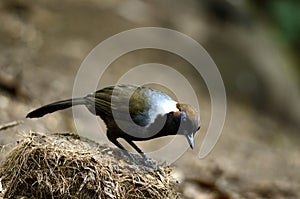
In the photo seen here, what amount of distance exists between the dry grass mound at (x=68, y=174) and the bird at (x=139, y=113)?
0.41 m

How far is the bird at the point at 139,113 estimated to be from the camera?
4969mm

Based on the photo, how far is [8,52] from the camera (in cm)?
1043

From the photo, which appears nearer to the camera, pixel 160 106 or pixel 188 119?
pixel 188 119

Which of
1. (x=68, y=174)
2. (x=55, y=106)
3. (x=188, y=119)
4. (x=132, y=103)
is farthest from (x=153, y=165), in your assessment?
(x=55, y=106)

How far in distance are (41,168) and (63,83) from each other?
6605 millimetres

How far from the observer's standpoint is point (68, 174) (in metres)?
4.32

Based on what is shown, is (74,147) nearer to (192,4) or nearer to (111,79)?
(111,79)

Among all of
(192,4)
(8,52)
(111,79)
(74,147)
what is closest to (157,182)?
(74,147)

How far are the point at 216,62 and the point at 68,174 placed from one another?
10013 mm

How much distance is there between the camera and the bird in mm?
4969

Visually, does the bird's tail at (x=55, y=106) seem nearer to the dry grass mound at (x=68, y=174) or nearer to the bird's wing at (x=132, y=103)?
the bird's wing at (x=132, y=103)

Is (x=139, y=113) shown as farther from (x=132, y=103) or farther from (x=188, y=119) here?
(x=188, y=119)

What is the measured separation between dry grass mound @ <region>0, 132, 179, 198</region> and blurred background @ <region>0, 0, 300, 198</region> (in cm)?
278

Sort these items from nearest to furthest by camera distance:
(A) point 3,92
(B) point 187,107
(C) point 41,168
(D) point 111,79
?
(C) point 41,168
(B) point 187,107
(A) point 3,92
(D) point 111,79
